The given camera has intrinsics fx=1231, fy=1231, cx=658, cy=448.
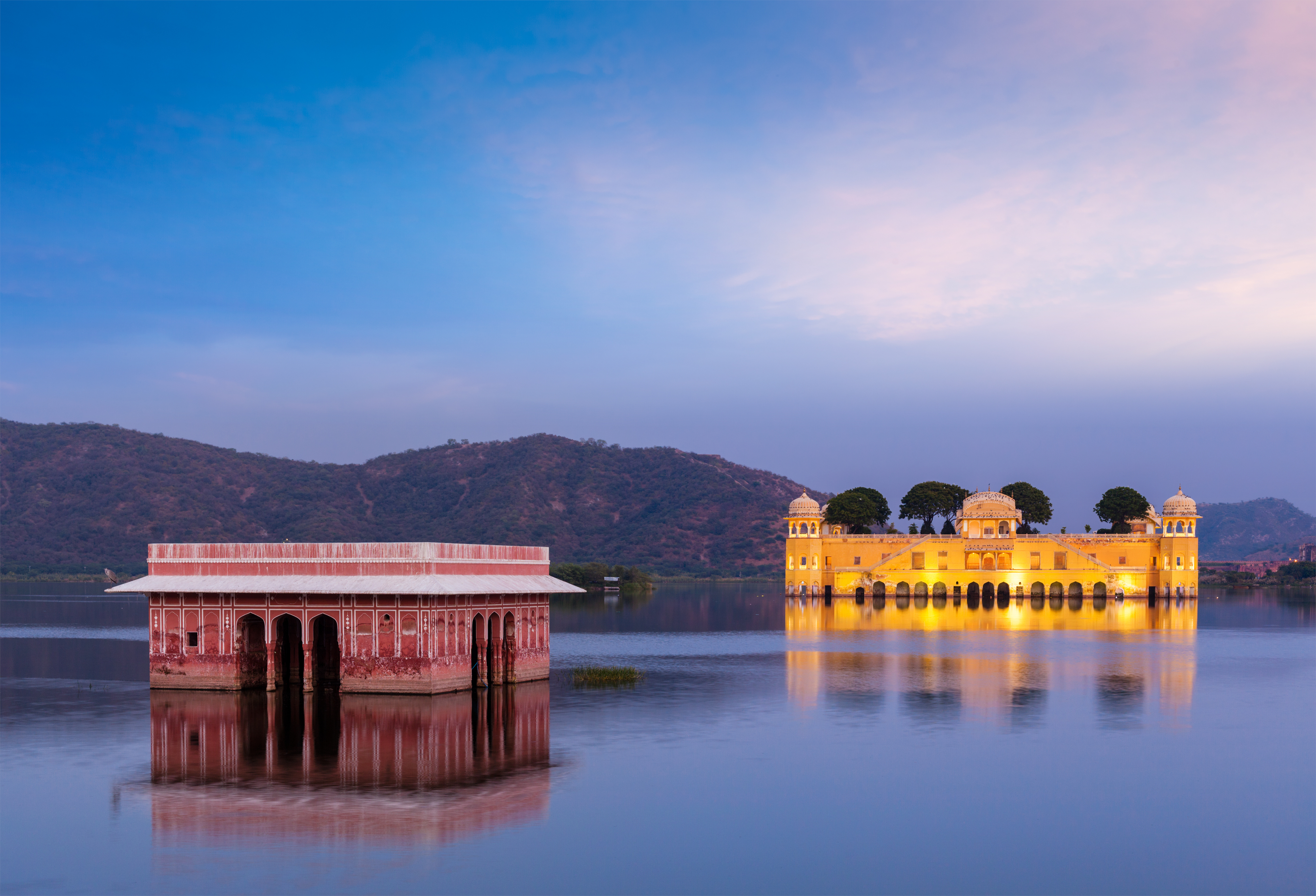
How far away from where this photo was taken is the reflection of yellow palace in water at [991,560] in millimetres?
101312

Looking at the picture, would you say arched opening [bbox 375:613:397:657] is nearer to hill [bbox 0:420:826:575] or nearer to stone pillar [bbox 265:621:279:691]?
stone pillar [bbox 265:621:279:691]

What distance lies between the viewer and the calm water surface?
51.2ft

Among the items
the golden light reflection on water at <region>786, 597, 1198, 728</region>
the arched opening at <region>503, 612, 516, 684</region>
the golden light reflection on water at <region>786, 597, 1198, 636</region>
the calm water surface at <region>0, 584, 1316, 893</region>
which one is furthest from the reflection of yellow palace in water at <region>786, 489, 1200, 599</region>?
the arched opening at <region>503, 612, 516, 684</region>

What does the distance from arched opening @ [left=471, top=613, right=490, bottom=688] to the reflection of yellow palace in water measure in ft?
235

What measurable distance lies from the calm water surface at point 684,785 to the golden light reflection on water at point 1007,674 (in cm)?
25

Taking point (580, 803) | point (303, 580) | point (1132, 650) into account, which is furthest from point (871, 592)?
point (580, 803)

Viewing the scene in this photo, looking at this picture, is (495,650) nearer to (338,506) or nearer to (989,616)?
(989,616)

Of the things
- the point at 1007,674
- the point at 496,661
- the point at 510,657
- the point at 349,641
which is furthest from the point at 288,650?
the point at 1007,674

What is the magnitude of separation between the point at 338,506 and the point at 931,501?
317 ft

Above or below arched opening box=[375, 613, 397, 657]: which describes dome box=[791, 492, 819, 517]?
above

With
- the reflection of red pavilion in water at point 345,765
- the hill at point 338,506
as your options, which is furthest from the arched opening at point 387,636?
the hill at point 338,506

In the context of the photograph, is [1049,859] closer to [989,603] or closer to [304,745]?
[304,745]

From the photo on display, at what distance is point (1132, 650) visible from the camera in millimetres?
48938

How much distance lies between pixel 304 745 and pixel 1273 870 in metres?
16.6
